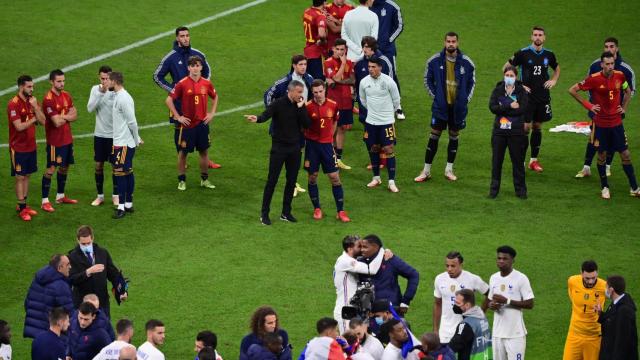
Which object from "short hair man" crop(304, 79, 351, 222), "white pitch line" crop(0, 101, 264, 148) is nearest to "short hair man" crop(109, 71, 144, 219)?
"short hair man" crop(304, 79, 351, 222)

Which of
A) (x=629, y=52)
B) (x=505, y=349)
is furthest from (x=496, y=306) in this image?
(x=629, y=52)

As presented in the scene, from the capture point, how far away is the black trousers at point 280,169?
17.1 m

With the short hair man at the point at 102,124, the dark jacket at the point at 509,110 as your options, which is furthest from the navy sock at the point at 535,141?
the short hair man at the point at 102,124

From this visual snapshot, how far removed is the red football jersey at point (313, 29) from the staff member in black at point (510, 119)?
12.1 feet

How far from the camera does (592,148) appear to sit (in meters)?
18.8

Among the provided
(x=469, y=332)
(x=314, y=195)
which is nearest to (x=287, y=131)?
(x=314, y=195)

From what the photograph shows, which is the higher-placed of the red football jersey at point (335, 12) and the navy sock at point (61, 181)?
the red football jersey at point (335, 12)

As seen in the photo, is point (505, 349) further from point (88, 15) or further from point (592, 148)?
point (88, 15)

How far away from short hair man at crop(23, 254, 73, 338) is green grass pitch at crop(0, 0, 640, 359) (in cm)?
100

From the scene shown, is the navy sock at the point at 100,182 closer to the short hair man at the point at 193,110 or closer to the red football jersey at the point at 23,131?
the red football jersey at the point at 23,131

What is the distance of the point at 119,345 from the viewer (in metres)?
11.4

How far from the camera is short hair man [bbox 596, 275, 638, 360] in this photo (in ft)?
40.9

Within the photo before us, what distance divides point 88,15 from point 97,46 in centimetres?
206

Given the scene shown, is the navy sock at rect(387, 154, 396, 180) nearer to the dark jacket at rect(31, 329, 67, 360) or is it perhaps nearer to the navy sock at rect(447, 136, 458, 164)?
the navy sock at rect(447, 136, 458, 164)
